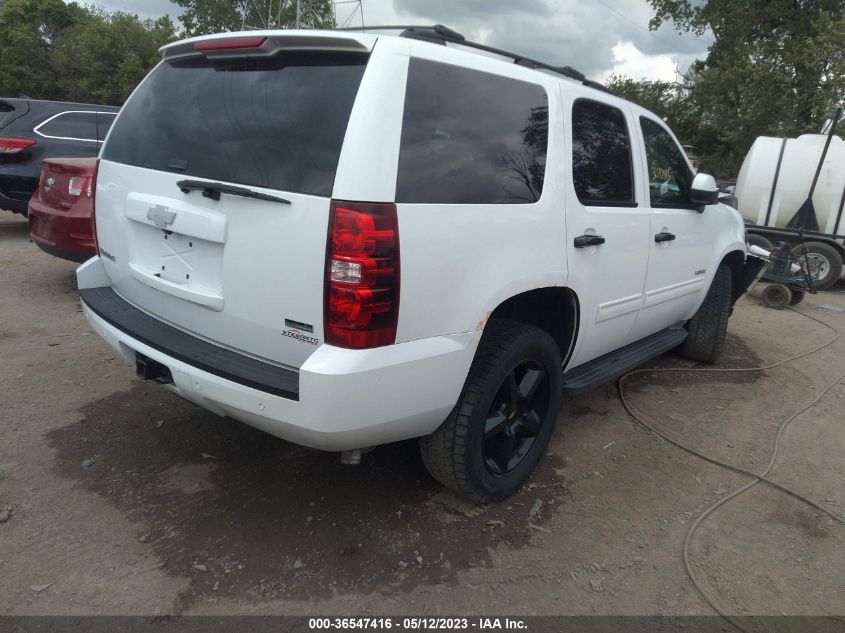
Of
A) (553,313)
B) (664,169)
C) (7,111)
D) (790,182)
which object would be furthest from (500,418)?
(790,182)

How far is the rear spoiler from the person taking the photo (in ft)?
6.71

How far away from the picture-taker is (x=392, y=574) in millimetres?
2338

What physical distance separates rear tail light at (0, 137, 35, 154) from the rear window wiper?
6299mm

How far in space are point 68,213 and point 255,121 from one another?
11.5ft

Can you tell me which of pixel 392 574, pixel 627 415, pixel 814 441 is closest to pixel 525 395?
pixel 392 574

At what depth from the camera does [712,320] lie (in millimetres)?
4820

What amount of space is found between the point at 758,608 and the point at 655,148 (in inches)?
105

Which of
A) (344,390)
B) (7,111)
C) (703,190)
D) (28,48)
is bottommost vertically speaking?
(344,390)

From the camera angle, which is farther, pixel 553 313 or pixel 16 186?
pixel 16 186

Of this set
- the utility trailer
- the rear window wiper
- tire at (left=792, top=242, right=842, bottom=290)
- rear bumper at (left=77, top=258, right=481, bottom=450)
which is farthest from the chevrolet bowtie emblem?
tire at (left=792, top=242, right=842, bottom=290)

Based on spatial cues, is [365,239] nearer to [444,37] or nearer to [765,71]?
[444,37]

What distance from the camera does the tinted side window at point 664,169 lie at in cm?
364

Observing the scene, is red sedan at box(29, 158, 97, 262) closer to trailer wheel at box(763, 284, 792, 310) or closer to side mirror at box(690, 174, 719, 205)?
side mirror at box(690, 174, 719, 205)

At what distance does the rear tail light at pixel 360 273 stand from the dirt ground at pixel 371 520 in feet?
3.39
